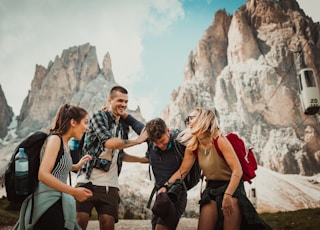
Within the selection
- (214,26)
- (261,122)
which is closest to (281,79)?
(261,122)

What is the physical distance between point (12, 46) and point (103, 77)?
176ft

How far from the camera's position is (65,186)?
2855 millimetres

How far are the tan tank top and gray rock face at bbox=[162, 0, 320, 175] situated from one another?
59.2 m

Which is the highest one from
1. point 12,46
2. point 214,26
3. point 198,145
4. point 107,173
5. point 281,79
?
point 214,26

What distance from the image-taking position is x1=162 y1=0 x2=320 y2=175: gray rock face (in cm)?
6206

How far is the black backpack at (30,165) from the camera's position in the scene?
2821 mm

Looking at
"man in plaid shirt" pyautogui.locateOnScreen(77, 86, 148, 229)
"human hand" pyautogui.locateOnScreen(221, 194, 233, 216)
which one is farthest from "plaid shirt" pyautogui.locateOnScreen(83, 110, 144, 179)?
"human hand" pyautogui.locateOnScreen(221, 194, 233, 216)

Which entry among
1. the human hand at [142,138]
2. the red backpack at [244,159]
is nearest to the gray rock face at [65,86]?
the human hand at [142,138]

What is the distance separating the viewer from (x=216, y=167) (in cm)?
371

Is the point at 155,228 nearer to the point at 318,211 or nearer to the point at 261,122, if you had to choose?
the point at 318,211

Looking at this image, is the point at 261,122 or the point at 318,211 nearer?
the point at 318,211

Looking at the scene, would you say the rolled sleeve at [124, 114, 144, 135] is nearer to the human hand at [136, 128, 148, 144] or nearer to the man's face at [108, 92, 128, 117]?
the man's face at [108, 92, 128, 117]

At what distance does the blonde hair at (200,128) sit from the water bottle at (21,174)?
195 cm

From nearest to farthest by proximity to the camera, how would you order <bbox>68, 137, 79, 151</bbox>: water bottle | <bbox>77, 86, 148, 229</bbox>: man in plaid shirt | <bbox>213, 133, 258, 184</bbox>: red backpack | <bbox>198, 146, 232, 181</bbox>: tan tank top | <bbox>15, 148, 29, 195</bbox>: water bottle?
<bbox>15, 148, 29, 195</bbox>: water bottle
<bbox>198, 146, 232, 181</bbox>: tan tank top
<bbox>213, 133, 258, 184</bbox>: red backpack
<bbox>77, 86, 148, 229</bbox>: man in plaid shirt
<bbox>68, 137, 79, 151</bbox>: water bottle
